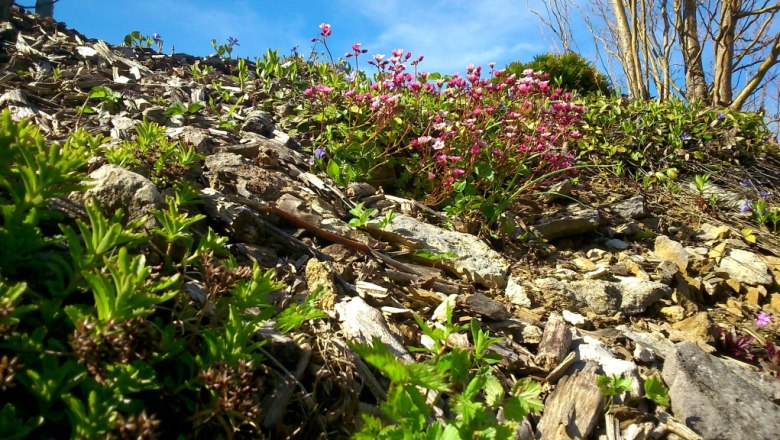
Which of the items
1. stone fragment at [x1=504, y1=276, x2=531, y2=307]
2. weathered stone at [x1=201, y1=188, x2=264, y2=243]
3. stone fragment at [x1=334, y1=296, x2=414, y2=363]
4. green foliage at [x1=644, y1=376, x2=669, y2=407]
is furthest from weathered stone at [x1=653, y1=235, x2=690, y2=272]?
weathered stone at [x1=201, y1=188, x2=264, y2=243]

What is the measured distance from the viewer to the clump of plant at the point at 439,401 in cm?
159

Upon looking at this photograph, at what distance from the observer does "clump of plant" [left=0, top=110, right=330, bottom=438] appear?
4.42 ft

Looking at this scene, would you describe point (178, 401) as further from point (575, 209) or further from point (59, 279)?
point (575, 209)

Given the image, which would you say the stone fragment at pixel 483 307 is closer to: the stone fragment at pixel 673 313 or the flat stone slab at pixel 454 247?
the flat stone slab at pixel 454 247

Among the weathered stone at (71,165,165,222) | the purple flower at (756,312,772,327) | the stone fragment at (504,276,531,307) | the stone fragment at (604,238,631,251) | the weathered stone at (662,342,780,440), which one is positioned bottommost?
the weathered stone at (662,342,780,440)

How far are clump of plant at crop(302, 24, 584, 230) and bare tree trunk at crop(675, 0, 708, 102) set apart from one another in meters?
6.66

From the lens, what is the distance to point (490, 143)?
4801 millimetres

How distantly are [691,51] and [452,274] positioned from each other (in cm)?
936

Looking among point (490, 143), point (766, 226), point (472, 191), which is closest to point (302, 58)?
point (490, 143)

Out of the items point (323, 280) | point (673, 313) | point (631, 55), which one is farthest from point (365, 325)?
point (631, 55)

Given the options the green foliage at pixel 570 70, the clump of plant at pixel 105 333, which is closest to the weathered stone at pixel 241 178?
the clump of plant at pixel 105 333

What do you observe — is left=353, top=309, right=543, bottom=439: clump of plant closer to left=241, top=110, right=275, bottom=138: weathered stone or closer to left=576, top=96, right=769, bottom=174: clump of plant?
left=241, top=110, right=275, bottom=138: weathered stone

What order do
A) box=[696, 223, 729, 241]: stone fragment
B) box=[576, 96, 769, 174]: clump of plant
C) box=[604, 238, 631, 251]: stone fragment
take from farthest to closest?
box=[576, 96, 769, 174]: clump of plant
box=[696, 223, 729, 241]: stone fragment
box=[604, 238, 631, 251]: stone fragment

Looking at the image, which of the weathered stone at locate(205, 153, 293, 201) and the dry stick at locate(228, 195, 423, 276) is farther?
the weathered stone at locate(205, 153, 293, 201)
